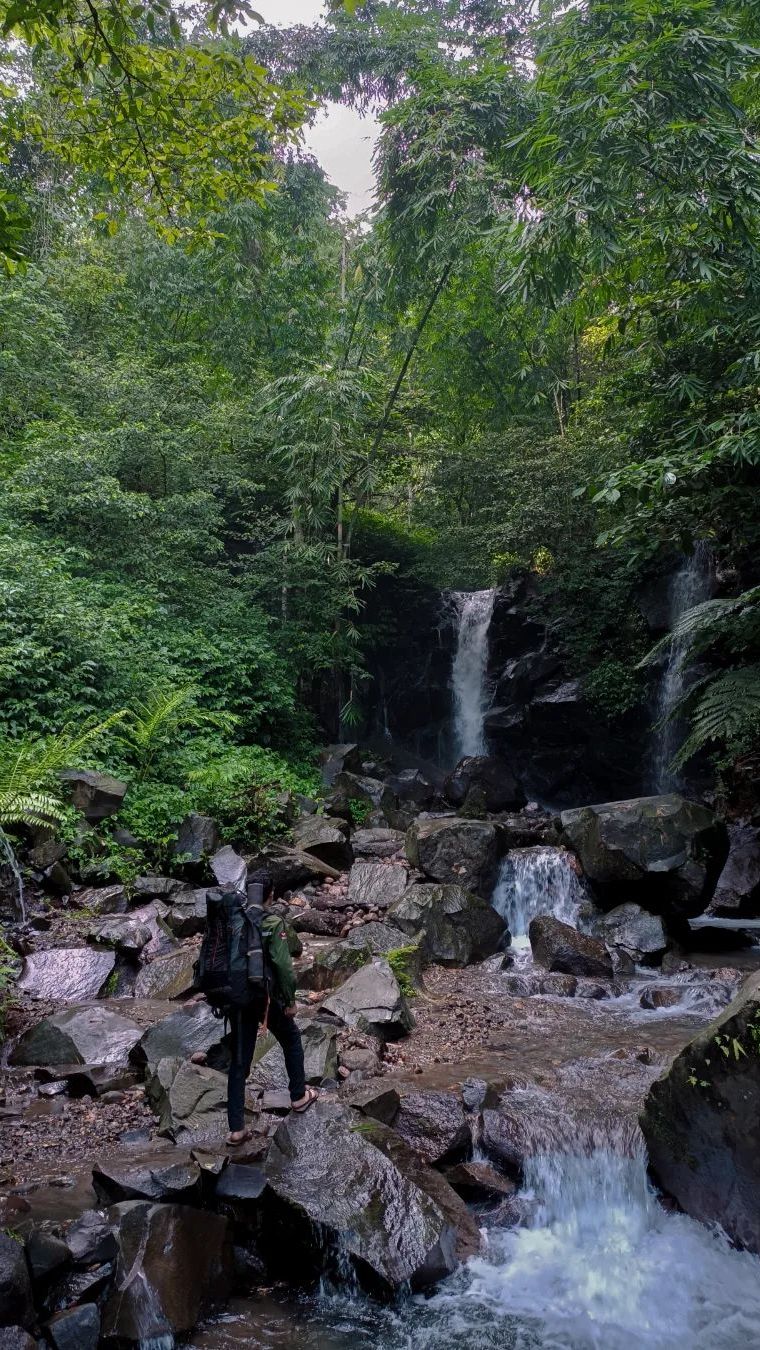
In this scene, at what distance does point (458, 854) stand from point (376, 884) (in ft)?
3.84

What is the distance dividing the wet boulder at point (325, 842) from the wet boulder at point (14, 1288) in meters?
6.48

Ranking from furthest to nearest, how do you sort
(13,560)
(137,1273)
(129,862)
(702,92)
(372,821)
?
1. (372,821)
2. (13,560)
3. (129,862)
4. (702,92)
5. (137,1273)

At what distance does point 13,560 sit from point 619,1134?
8966 mm

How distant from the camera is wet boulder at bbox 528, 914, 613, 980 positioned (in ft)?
26.4

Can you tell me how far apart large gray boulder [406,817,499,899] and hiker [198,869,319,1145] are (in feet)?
16.9

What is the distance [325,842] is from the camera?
9984mm

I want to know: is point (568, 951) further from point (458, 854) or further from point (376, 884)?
point (376, 884)

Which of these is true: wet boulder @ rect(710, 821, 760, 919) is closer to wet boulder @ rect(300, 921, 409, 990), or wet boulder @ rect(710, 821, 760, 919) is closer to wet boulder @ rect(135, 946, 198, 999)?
wet boulder @ rect(300, 921, 409, 990)

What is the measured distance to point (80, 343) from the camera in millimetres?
15953

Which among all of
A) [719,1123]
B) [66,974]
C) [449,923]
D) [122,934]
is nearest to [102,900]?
[122,934]

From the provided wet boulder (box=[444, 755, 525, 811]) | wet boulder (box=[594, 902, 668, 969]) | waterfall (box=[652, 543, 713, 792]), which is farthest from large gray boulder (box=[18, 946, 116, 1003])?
waterfall (box=[652, 543, 713, 792])

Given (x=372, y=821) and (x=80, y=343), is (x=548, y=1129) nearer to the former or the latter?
(x=372, y=821)

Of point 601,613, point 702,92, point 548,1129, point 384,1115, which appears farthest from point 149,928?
point 601,613

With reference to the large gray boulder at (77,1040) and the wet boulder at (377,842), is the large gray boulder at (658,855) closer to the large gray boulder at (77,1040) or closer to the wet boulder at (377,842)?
the wet boulder at (377,842)
